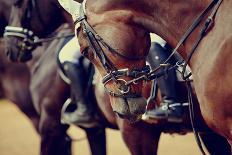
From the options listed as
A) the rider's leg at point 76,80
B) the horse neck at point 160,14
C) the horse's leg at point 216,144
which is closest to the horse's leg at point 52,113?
the rider's leg at point 76,80

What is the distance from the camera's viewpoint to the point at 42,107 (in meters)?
6.03

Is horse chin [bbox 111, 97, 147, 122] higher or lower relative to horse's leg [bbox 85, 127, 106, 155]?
higher

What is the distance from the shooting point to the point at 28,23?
5844 mm

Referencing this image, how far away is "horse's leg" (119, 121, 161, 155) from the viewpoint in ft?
16.0

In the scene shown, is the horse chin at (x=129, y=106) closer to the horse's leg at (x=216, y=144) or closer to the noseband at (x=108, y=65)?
the noseband at (x=108, y=65)

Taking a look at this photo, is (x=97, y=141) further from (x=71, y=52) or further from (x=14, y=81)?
(x=14, y=81)

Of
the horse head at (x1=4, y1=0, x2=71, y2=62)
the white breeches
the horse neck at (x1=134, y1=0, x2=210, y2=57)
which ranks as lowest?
the horse neck at (x1=134, y1=0, x2=210, y2=57)

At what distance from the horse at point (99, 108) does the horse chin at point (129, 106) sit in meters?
1.30

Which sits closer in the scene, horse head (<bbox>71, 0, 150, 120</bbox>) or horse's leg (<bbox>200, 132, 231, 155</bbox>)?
horse head (<bbox>71, 0, 150, 120</bbox>)

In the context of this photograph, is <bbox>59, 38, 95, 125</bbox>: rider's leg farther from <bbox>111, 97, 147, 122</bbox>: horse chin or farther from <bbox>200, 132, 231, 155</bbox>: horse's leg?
<bbox>111, 97, 147, 122</bbox>: horse chin

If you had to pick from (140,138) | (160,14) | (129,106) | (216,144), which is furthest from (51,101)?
(160,14)

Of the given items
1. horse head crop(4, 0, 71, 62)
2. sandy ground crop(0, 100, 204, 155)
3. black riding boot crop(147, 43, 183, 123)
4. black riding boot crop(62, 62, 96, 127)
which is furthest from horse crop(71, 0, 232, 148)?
sandy ground crop(0, 100, 204, 155)

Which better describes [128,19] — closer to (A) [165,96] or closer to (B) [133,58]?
(B) [133,58]

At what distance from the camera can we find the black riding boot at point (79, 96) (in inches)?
217
